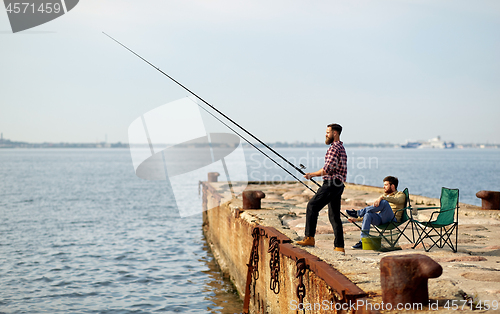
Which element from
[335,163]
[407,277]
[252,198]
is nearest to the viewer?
[407,277]

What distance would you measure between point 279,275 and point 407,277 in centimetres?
322

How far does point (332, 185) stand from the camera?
20.6ft

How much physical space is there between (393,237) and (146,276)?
7.70 metres

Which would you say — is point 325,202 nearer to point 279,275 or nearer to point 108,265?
point 279,275

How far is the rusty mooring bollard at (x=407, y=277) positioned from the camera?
11.0 ft

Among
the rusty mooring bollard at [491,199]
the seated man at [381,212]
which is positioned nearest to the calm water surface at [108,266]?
the seated man at [381,212]

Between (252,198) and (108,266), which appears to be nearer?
(252,198)

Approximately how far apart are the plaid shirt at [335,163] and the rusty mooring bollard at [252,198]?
12.5ft

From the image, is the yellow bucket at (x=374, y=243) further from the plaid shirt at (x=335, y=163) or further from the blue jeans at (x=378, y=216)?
the plaid shirt at (x=335, y=163)

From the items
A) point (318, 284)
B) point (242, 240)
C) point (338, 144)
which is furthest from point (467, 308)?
point (242, 240)

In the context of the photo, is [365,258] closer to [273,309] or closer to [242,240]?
[273,309]

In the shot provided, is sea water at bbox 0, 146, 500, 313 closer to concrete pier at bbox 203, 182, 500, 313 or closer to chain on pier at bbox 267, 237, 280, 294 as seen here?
concrete pier at bbox 203, 182, 500, 313

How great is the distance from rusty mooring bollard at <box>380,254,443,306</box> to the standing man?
2.65 m

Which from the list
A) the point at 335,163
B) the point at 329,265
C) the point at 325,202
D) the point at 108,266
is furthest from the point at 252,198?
the point at 108,266
